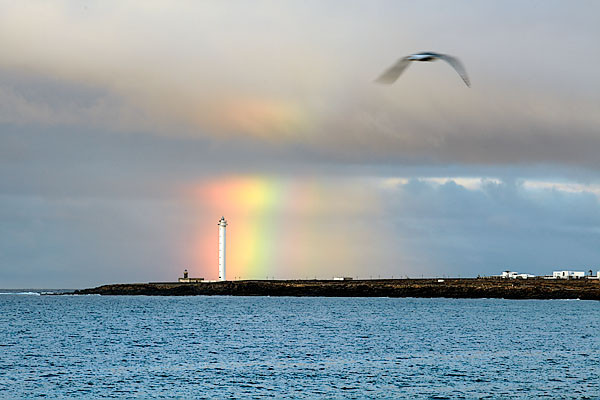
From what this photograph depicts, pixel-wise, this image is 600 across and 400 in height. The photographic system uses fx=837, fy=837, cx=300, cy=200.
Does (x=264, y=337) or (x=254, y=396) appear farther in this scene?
(x=264, y=337)

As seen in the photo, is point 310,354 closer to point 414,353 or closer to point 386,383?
point 414,353

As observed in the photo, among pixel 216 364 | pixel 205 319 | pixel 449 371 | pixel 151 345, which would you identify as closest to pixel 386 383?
pixel 449 371

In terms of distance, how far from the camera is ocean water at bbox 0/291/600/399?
48562 mm

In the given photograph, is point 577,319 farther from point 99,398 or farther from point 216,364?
point 99,398

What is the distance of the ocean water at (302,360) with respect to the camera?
4856 cm

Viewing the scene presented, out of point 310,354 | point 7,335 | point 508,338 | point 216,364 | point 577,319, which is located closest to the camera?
point 216,364

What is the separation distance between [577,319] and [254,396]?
8791 cm

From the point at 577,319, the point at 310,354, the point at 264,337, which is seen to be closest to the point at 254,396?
the point at 310,354

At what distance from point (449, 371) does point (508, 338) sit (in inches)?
1277

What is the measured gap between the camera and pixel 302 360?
6431 cm

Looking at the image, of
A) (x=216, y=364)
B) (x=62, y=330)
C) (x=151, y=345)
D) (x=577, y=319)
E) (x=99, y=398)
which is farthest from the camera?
(x=577, y=319)

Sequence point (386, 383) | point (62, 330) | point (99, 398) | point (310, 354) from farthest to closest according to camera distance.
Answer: point (62, 330) < point (310, 354) < point (386, 383) < point (99, 398)

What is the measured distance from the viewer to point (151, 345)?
78062mm

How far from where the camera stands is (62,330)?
101250 millimetres
